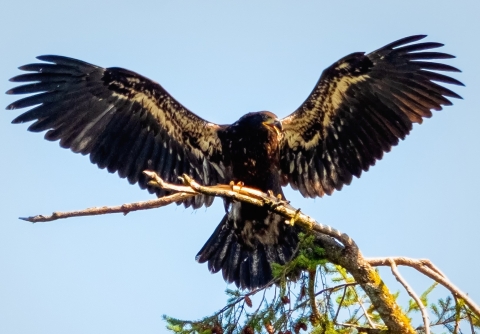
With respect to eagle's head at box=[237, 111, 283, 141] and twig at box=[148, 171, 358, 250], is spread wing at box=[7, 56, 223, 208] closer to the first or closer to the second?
eagle's head at box=[237, 111, 283, 141]

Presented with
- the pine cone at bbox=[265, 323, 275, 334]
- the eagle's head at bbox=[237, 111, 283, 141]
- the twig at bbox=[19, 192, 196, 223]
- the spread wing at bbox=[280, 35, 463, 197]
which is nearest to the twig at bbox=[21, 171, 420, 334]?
the twig at bbox=[19, 192, 196, 223]

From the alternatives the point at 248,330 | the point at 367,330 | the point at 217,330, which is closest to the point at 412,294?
the point at 367,330

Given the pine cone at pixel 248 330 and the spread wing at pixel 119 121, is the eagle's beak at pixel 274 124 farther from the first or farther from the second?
the pine cone at pixel 248 330

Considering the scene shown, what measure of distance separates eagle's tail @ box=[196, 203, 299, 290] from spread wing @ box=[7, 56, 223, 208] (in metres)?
0.44

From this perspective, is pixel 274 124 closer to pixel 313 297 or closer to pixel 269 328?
pixel 313 297

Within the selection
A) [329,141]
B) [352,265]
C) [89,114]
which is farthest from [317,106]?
[352,265]

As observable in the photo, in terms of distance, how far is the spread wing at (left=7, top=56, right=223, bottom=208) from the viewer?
823 cm

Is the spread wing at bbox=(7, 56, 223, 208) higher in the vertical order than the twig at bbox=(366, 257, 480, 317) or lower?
higher

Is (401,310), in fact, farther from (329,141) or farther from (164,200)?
(329,141)

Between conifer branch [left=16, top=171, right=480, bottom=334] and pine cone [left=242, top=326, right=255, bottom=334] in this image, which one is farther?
pine cone [left=242, top=326, right=255, bottom=334]

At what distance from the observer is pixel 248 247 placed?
8375 mm

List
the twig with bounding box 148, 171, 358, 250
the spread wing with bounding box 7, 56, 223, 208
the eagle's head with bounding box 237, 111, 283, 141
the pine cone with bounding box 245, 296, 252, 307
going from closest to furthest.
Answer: the pine cone with bounding box 245, 296, 252, 307, the twig with bounding box 148, 171, 358, 250, the eagle's head with bounding box 237, 111, 283, 141, the spread wing with bounding box 7, 56, 223, 208

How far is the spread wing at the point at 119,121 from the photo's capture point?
27.0ft

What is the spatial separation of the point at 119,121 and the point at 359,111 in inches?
105
